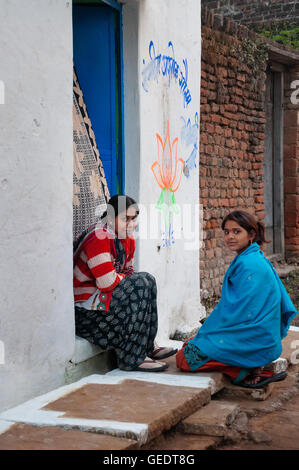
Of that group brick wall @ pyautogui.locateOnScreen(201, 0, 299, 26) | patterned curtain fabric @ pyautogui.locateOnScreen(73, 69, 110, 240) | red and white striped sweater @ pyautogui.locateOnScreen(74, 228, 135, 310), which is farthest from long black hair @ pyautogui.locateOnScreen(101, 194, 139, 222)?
brick wall @ pyautogui.locateOnScreen(201, 0, 299, 26)

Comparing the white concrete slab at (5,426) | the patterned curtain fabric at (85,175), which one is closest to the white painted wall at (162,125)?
the patterned curtain fabric at (85,175)

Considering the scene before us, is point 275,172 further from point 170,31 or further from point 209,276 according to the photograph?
point 170,31

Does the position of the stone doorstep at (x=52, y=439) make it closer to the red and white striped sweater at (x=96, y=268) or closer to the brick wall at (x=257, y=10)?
the red and white striped sweater at (x=96, y=268)

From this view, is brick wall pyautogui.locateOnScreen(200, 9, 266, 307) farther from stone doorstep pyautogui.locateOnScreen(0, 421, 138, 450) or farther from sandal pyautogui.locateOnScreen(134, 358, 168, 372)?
stone doorstep pyautogui.locateOnScreen(0, 421, 138, 450)

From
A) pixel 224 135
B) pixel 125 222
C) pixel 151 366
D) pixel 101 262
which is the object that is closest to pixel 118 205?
pixel 125 222

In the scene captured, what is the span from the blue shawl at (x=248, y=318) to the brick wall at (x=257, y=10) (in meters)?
7.09

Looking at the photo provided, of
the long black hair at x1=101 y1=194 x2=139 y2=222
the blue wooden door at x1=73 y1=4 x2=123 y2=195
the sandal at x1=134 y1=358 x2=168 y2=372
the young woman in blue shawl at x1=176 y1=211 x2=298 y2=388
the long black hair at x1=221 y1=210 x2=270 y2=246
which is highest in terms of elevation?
the blue wooden door at x1=73 y1=4 x2=123 y2=195

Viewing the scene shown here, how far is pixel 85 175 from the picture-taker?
4066mm

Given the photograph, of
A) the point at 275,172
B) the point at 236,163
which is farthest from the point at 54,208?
the point at 275,172

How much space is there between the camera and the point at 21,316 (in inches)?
117

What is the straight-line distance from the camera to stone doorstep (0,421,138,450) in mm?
2482

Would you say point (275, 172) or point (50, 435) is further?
point (275, 172)

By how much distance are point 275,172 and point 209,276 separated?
3.11m

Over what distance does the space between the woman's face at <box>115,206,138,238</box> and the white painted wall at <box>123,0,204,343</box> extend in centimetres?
58
